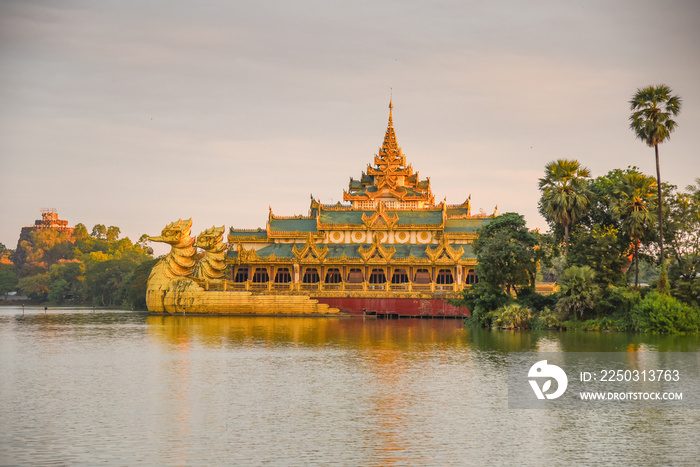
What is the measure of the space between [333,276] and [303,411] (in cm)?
4964

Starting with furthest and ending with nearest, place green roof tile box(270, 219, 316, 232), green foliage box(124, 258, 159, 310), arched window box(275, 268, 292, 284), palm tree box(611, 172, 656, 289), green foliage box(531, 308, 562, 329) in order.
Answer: green foliage box(124, 258, 159, 310) → green roof tile box(270, 219, 316, 232) → arched window box(275, 268, 292, 284) → palm tree box(611, 172, 656, 289) → green foliage box(531, 308, 562, 329)

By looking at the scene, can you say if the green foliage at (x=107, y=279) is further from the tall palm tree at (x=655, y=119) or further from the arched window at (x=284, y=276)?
the tall palm tree at (x=655, y=119)

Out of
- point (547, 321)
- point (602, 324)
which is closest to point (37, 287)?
point (547, 321)

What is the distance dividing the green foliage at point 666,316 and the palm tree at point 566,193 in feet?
25.2

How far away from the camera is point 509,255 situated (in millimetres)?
52250

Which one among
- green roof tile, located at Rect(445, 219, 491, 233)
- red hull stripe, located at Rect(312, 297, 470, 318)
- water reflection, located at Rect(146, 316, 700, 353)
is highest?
green roof tile, located at Rect(445, 219, 491, 233)

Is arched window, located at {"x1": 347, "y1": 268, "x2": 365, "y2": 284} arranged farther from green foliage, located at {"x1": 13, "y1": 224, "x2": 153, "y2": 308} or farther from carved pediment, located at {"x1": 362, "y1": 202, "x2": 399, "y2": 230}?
green foliage, located at {"x1": 13, "y1": 224, "x2": 153, "y2": 308}

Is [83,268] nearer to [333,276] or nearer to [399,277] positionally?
[333,276]

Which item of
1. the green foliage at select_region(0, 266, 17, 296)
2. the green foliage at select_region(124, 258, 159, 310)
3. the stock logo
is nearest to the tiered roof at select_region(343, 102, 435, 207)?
the green foliage at select_region(124, 258, 159, 310)

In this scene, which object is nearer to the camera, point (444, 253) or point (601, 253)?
point (601, 253)

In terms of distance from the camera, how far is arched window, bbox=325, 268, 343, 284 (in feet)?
238

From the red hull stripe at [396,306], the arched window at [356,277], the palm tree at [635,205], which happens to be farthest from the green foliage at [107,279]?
the palm tree at [635,205]

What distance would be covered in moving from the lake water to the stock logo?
122 centimetres

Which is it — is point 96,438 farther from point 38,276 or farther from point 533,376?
→ point 38,276
